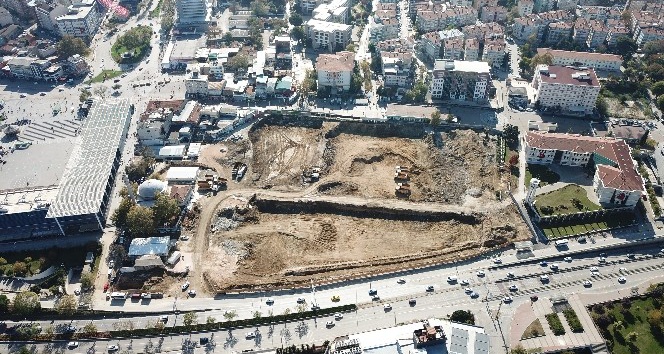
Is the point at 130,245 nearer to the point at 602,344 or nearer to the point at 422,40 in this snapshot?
the point at 602,344

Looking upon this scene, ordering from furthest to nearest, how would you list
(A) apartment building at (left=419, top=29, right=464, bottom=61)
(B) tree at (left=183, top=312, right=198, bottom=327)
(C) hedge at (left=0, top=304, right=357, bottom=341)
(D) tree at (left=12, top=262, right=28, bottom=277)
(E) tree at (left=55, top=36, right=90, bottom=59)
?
1. (E) tree at (left=55, top=36, right=90, bottom=59)
2. (A) apartment building at (left=419, top=29, right=464, bottom=61)
3. (D) tree at (left=12, top=262, right=28, bottom=277)
4. (B) tree at (left=183, top=312, right=198, bottom=327)
5. (C) hedge at (left=0, top=304, right=357, bottom=341)

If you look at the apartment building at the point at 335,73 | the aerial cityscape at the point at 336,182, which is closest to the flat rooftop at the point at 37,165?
the aerial cityscape at the point at 336,182

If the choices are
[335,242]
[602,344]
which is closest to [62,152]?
[335,242]

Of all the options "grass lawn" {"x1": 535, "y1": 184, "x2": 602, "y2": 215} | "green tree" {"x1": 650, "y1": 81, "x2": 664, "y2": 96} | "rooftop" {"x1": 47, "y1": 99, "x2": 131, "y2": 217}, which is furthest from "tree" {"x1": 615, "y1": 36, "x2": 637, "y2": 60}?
"rooftop" {"x1": 47, "y1": 99, "x2": 131, "y2": 217}

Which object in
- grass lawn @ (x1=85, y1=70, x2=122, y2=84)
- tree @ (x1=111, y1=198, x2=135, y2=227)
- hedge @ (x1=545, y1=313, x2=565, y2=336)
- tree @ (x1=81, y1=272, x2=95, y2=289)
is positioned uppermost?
hedge @ (x1=545, y1=313, x2=565, y2=336)

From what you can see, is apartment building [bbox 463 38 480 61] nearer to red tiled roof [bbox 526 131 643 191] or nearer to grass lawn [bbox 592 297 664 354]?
red tiled roof [bbox 526 131 643 191]

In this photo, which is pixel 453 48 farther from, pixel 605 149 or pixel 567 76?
pixel 605 149
